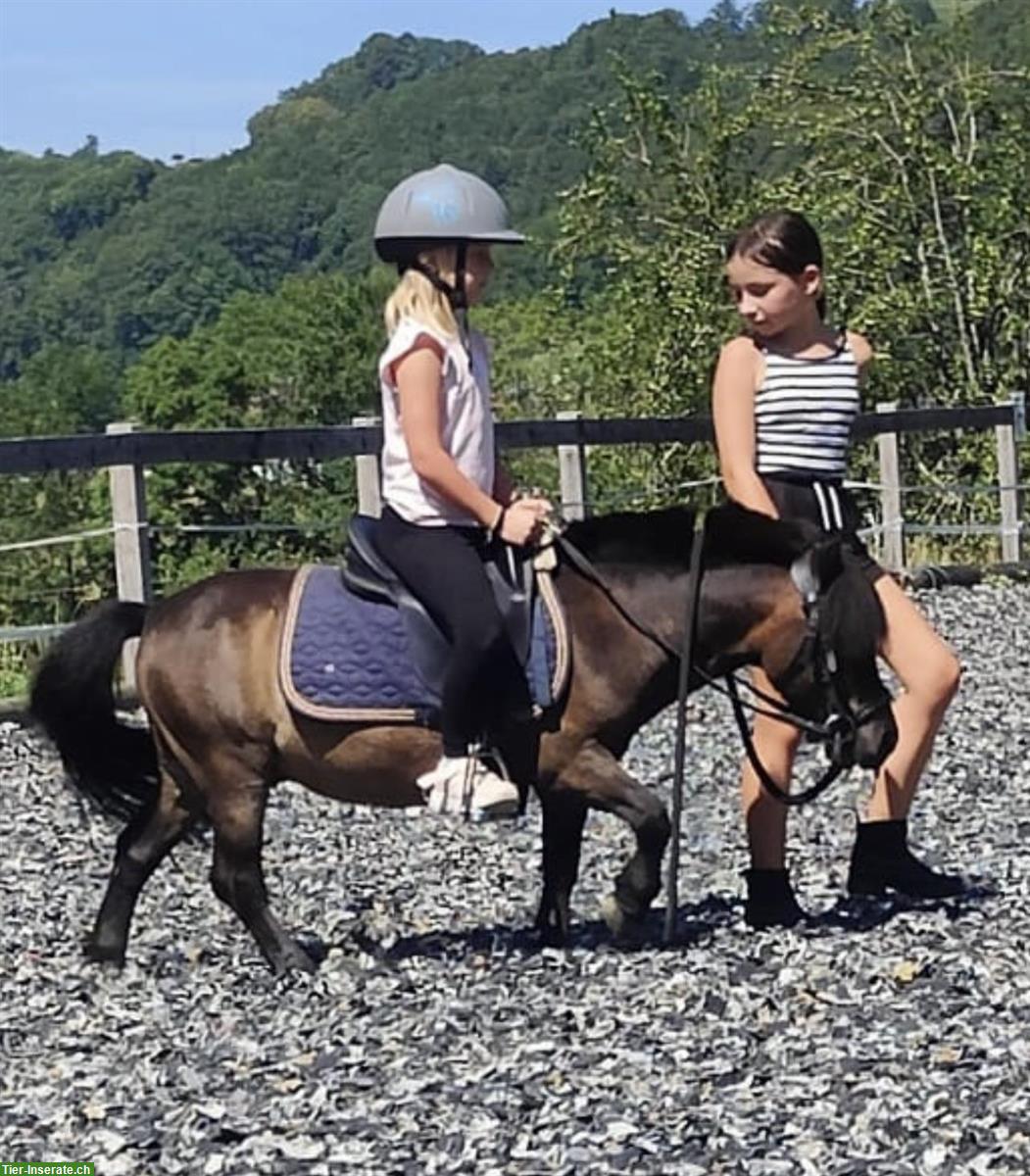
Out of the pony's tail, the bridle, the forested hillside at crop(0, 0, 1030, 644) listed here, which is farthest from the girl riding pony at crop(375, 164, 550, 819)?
the forested hillside at crop(0, 0, 1030, 644)

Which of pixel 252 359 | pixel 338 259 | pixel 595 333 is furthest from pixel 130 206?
pixel 595 333

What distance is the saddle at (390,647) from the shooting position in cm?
609

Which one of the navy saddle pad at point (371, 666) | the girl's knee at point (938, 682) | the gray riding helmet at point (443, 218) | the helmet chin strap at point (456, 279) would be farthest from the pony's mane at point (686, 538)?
the gray riding helmet at point (443, 218)

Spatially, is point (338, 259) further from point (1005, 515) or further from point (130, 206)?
point (1005, 515)

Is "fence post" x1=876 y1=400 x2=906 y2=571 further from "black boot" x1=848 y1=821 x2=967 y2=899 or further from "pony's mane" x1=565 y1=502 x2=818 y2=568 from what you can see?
"pony's mane" x1=565 y1=502 x2=818 y2=568

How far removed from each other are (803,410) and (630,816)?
116 cm

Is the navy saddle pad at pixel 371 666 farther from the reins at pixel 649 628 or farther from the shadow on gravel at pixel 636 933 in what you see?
the shadow on gravel at pixel 636 933

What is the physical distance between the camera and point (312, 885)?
7566mm

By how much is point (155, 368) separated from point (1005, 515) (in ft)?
119

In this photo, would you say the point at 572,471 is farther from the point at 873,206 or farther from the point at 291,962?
the point at 873,206

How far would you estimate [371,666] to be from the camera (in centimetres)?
613

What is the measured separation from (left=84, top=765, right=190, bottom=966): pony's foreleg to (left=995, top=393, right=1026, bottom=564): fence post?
12462mm

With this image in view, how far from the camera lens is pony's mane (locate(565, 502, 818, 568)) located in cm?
627

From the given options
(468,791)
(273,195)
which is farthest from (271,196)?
(468,791)
